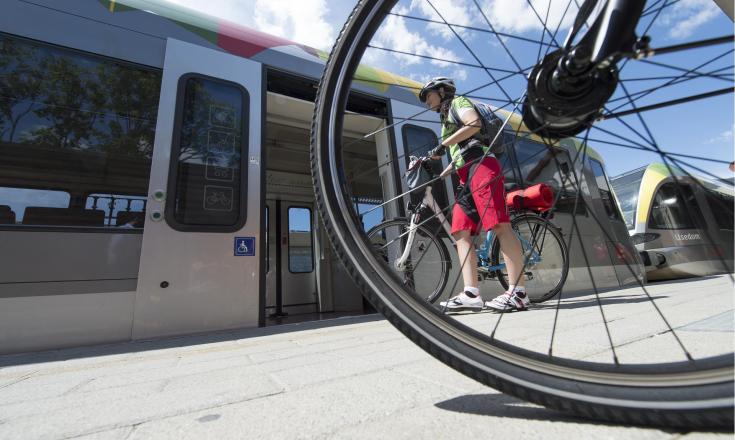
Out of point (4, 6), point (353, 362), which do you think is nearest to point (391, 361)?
point (353, 362)

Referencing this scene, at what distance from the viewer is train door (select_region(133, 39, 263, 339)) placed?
6.98ft

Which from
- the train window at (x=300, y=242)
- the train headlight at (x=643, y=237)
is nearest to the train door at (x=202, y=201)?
the train window at (x=300, y=242)

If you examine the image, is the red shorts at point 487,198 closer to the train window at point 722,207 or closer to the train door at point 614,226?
the train window at point 722,207

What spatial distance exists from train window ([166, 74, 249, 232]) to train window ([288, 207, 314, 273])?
3.07 meters

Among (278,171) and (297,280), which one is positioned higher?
(278,171)

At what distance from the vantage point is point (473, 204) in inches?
88.2

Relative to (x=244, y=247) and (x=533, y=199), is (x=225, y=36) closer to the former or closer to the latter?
(x=244, y=247)

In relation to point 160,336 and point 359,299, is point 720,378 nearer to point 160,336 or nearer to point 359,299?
point 160,336

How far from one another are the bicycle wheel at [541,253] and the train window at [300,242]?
134 inches

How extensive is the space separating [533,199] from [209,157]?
2568mm

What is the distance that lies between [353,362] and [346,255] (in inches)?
16.7

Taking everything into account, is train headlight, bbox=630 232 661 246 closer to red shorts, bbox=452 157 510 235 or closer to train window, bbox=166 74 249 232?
red shorts, bbox=452 157 510 235

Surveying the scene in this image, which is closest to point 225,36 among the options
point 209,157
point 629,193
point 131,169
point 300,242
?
point 209,157

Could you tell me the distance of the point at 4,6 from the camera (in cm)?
197
